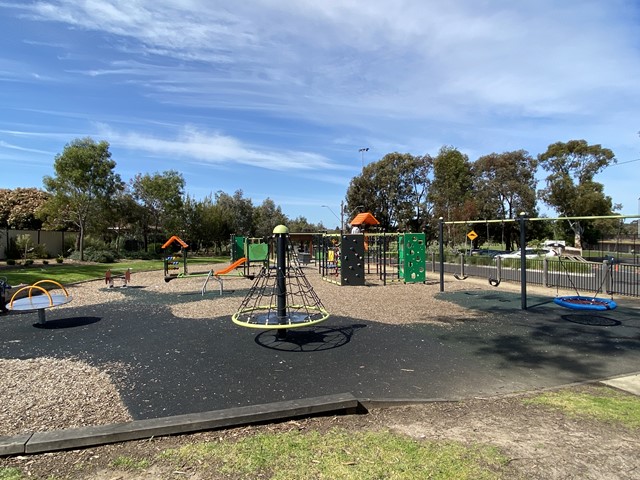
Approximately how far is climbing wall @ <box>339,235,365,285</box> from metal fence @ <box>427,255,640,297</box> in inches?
206

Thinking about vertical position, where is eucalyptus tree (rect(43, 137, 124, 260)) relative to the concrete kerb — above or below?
above

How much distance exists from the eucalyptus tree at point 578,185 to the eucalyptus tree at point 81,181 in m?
43.0

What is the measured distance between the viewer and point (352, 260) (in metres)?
15.7

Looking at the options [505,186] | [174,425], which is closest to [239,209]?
[505,186]

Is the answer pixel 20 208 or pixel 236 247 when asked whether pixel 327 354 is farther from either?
pixel 20 208

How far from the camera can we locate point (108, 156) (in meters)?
28.1

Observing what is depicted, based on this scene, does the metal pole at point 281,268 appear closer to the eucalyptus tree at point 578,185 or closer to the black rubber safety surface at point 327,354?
the black rubber safety surface at point 327,354

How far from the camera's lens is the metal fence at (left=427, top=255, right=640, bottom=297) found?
12680 mm

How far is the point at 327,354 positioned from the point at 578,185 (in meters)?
46.7

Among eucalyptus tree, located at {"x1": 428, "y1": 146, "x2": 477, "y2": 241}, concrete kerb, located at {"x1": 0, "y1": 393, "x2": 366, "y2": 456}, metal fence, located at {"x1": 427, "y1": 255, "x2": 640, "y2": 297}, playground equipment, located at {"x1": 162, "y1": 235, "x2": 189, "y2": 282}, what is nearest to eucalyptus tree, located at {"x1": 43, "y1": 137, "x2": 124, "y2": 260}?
playground equipment, located at {"x1": 162, "y1": 235, "x2": 189, "y2": 282}

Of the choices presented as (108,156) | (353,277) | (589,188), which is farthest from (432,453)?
(589,188)

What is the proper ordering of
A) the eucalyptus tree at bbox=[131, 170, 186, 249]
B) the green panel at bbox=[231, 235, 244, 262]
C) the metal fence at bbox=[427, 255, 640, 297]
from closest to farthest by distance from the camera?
the metal fence at bbox=[427, 255, 640, 297], the green panel at bbox=[231, 235, 244, 262], the eucalyptus tree at bbox=[131, 170, 186, 249]

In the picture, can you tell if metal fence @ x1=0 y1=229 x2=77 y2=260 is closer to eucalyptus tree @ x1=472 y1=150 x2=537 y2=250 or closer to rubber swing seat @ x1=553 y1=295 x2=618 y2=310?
rubber swing seat @ x1=553 y1=295 x2=618 y2=310

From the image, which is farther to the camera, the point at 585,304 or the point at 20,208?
the point at 20,208
